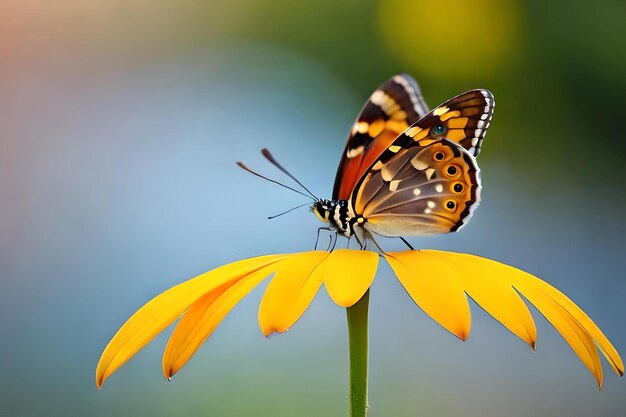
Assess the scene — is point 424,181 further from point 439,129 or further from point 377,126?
point 377,126

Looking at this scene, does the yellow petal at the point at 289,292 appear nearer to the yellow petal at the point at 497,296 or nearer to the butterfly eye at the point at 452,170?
the yellow petal at the point at 497,296

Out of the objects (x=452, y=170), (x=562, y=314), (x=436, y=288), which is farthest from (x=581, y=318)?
(x=452, y=170)

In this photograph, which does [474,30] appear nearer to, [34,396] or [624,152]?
[624,152]

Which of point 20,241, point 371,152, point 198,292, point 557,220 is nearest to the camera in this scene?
point 198,292

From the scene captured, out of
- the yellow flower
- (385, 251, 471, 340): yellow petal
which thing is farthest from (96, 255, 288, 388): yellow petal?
(385, 251, 471, 340): yellow petal

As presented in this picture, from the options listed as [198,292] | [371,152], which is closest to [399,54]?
[371,152]

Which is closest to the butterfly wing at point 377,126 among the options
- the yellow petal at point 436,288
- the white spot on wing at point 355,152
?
the white spot on wing at point 355,152

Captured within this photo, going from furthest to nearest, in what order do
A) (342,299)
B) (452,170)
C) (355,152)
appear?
(355,152), (452,170), (342,299)
